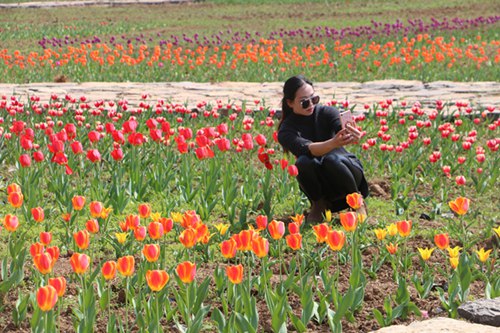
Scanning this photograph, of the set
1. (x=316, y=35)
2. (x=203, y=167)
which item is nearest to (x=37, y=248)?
(x=203, y=167)

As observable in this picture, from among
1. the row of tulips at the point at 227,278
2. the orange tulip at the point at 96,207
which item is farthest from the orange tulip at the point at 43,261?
the orange tulip at the point at 96,207

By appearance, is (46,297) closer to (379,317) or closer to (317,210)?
(379,317)

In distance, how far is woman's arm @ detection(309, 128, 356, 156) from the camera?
4.98 m

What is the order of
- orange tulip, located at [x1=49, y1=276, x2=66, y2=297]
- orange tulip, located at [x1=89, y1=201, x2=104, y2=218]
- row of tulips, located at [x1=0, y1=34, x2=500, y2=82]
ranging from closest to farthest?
orange tulip, located at [x1=49, y1=276, x2=66, y2=297] < orange tulip, located at [x1=89, y1=201, x2=104, y2=218] < row of tulips, located at [x1=0, y1=34, x2=500, y2=82]

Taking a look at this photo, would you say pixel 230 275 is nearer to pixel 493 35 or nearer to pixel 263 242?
pixel 263 242

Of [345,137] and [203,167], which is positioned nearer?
[345,137]

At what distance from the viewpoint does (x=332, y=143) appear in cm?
505

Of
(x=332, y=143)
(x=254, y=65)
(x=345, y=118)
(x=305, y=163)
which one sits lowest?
(x=254, y=65)

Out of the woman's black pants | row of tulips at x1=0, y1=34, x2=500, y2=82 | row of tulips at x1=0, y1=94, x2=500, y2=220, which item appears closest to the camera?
the woman's black pants

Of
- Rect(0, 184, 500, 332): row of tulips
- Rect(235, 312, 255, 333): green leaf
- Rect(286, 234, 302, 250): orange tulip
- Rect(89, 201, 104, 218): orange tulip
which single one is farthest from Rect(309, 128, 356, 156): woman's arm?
Rect(235, 312, 255, 333): green leaf

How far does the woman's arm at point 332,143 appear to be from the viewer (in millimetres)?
4977

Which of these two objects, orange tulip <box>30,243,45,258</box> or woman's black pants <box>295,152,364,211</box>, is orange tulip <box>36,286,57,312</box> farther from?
woman's black pants <box>295,152,364,211</box>

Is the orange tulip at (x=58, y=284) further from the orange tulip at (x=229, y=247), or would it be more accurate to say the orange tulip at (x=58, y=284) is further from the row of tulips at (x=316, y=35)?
the row of tulips at (x=316, y=35)

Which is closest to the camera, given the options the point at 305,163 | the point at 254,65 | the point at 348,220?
the point at 348,220
